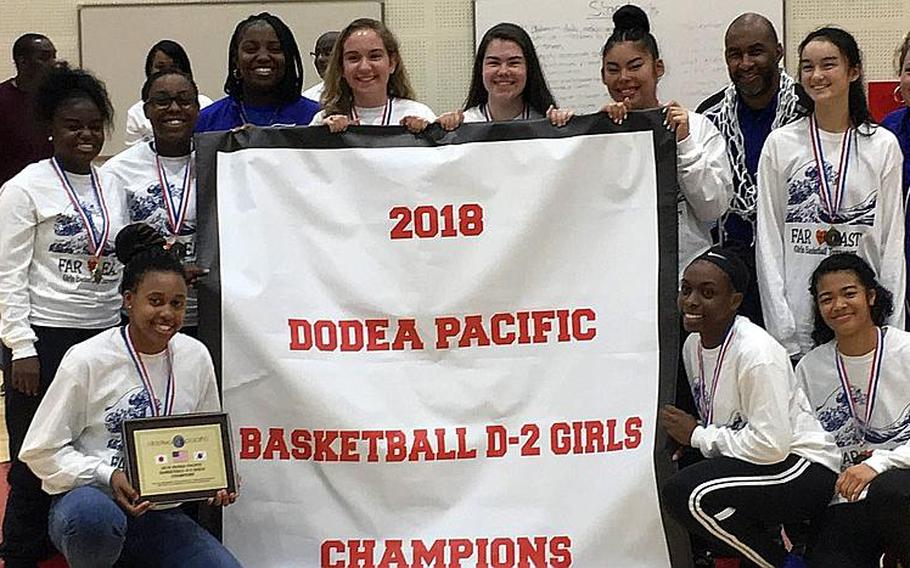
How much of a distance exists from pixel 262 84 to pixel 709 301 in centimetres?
181

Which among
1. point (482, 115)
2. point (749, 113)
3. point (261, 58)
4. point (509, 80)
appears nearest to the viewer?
point (509, 80)

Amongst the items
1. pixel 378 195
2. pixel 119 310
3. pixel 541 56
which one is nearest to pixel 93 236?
pixel 119 310

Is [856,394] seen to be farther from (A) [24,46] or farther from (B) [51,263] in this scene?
(A) [24,46]

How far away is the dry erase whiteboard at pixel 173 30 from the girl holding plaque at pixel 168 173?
3435 millimetres

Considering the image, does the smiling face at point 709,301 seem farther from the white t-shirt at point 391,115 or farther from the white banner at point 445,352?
the white t-shirt at point 391,115

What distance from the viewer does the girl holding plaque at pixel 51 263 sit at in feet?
11.8

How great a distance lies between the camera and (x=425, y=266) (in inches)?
145

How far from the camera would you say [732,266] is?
351cm

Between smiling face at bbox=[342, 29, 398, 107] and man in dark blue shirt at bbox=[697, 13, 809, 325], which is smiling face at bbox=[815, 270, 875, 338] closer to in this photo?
man in dark blue shirt at bbox=[697, 13, 809, 325]

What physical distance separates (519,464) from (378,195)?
98 cm

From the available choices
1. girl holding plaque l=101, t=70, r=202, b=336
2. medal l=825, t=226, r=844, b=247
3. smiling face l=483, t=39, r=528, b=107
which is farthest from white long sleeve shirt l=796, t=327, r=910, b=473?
girl holding plaque l=101, t=70, r=202, b=336

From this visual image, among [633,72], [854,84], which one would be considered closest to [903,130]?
[854,84]

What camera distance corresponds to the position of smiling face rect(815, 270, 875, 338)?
3.46 m

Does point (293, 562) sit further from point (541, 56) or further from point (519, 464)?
point (541, 56)
